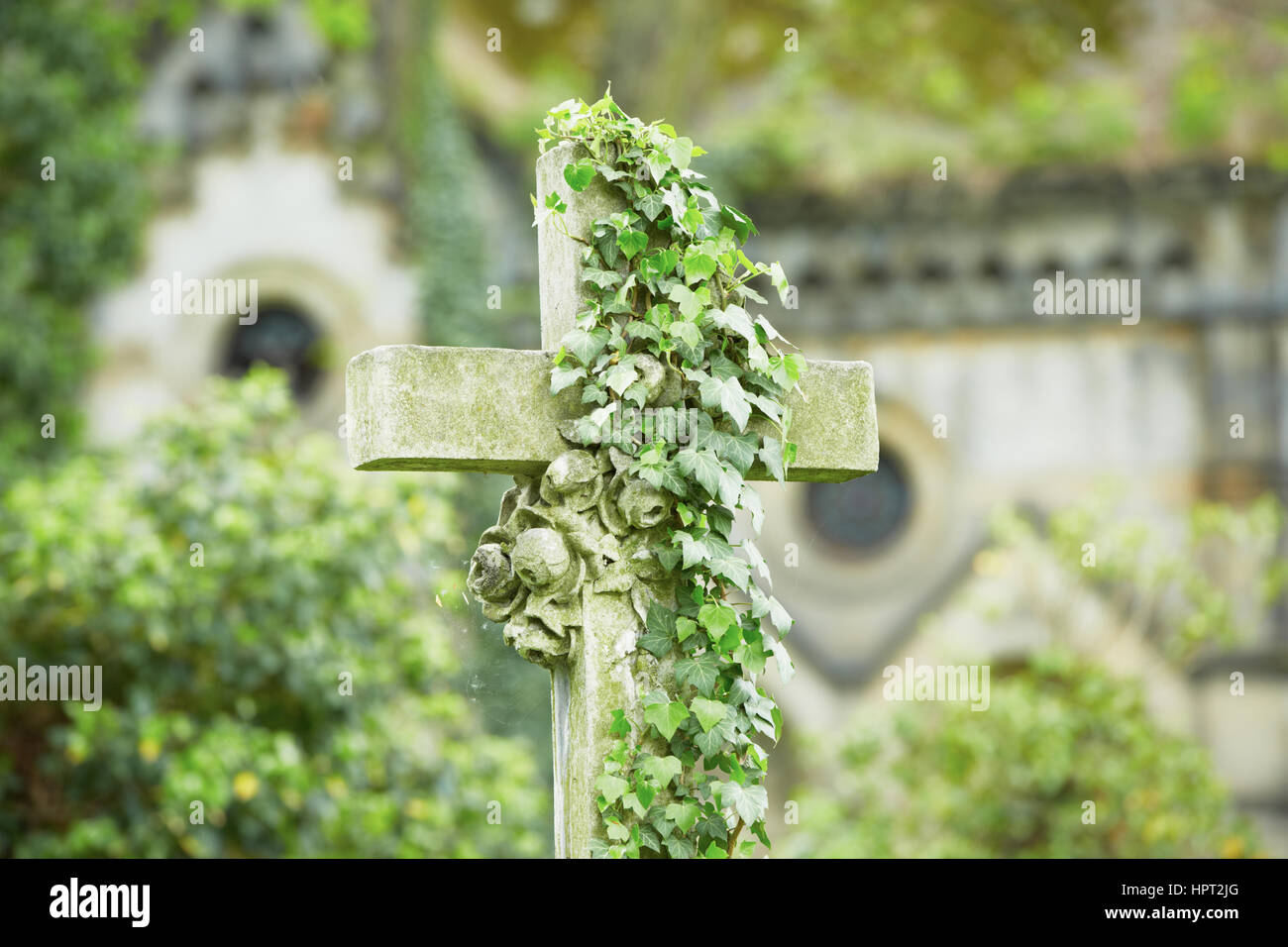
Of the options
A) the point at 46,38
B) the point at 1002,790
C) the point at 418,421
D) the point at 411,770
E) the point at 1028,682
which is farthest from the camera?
the point at 46,38

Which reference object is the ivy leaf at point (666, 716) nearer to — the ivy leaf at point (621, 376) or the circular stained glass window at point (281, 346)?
the ivy leaf at point (621, 376)

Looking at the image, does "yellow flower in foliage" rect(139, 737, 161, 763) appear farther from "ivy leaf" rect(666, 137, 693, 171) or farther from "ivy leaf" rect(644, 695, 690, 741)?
"ivy leaf" rect(666, 137, 693, 171)

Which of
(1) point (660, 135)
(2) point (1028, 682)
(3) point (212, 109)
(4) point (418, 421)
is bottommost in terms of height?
(2) point (1028, 682)

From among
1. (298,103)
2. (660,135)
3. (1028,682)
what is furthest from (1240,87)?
(660,135)

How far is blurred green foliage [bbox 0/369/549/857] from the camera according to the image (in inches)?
307

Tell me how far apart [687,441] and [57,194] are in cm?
1087

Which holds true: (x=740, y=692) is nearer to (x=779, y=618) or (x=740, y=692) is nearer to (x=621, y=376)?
(x=779, y=618)

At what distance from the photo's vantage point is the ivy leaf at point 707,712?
3.57m

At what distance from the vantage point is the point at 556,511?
3.73m

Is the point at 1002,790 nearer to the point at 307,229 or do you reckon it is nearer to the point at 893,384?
the point at 893,384

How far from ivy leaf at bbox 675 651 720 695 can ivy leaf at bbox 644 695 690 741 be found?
1 cm

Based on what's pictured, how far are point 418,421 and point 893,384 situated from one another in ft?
35.0

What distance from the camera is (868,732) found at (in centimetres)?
1133

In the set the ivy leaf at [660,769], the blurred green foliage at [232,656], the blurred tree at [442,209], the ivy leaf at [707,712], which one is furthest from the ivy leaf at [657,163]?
the blurred tree at [442,209]
